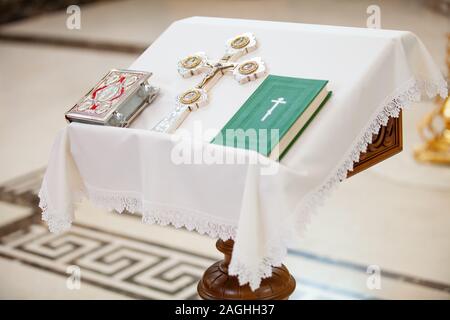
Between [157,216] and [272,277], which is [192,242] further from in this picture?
[157,216]

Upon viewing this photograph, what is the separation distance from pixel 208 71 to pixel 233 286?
57cm

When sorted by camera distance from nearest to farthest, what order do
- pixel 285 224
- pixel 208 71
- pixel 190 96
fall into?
pixel 285 224
pixel 190 96
pixel 208 71

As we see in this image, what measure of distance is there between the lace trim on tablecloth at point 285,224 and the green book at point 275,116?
0.14 meters

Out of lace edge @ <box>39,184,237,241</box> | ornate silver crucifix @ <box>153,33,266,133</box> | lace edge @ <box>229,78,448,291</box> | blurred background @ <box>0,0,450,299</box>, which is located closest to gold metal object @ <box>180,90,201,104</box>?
ornate silver crucifix @ <box>153,33,266,133</box>

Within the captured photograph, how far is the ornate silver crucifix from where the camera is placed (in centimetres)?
203

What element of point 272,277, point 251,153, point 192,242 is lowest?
point 192,242

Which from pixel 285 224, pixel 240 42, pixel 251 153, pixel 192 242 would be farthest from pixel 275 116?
pixel 192 242

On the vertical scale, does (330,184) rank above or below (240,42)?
below

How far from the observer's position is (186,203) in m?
1.90

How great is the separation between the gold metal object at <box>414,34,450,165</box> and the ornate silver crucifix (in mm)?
2526

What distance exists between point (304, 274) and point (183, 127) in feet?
5.36

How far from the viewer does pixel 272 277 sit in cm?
212

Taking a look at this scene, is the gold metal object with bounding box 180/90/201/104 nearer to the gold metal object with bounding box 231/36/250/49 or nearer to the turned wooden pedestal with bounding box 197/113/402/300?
the gold metal object with bounding box 231/36/250/49
